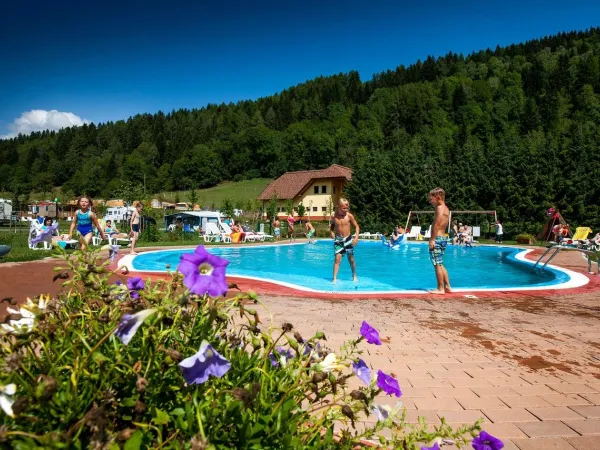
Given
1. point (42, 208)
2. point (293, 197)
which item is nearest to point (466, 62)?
point (293, 197)

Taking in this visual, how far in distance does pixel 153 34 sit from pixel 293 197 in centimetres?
3185

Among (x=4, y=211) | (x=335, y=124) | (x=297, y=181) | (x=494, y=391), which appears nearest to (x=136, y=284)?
(x=494, y=391)

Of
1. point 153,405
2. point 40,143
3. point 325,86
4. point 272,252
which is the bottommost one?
point 272,252

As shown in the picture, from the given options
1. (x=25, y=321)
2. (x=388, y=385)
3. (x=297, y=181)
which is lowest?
(x=388, y=385)

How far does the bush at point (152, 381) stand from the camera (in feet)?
3.03

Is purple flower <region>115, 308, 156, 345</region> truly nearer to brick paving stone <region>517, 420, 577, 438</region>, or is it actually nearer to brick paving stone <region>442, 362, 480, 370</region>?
brick paving stone <region>517, 420, 577, 438</region>

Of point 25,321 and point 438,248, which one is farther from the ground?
point 25,321

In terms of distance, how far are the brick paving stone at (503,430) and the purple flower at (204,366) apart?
1.86 meters

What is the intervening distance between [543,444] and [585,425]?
427 mm

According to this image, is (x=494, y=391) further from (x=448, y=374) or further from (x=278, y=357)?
(x=278, y=357)

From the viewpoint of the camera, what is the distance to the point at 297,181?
5875 cm

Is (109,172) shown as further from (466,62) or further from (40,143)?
(466,62)

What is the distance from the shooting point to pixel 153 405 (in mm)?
1094

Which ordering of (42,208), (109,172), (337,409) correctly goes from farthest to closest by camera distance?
(109,172) < (42,208) < (337,409)
